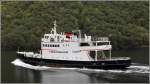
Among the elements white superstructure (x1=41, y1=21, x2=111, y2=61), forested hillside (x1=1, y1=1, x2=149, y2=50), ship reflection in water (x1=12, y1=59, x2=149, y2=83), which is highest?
forested hillside (x1=1, y1=1, x2=149, y2=50)

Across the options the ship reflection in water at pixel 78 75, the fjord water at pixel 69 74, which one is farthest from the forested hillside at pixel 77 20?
the ship reflection in water at pixel 78 75

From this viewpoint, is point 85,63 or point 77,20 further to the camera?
point 77,20

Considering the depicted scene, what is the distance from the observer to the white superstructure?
54656 millimetres

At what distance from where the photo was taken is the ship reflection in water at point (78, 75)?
156 feet

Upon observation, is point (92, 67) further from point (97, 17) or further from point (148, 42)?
point (97, 17)

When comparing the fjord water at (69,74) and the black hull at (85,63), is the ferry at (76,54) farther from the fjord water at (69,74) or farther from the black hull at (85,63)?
the fjord water at (69,74)

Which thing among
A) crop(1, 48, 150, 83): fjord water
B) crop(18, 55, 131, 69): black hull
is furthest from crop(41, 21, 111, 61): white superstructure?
Result: crop(1, 48, 150, 83): fjord water

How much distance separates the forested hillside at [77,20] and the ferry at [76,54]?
27.9m

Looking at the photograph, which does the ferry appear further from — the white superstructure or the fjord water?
the fjord water

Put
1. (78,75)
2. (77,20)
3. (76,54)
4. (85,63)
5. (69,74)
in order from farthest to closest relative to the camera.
Result: (77,20)
(76,54)
(85,63)
(69,74)
(78,75)

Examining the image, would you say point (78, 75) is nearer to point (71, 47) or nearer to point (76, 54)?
point (76, 54)

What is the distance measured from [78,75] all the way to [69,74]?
97 cm

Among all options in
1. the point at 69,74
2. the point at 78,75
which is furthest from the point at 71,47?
the point at 78,75

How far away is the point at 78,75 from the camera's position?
50781 mm
